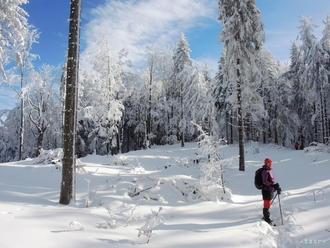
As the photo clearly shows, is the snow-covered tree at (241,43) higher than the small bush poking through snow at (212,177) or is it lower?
higher

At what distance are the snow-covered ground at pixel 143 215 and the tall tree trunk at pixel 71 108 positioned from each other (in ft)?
1.68

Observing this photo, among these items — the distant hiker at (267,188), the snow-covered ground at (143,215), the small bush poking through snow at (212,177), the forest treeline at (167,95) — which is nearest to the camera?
the snow-covered ground at (143,215)

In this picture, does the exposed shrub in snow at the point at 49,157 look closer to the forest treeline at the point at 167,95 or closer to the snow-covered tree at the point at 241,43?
the forest treeline at the point at 167,95

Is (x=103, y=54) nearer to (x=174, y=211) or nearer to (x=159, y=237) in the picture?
(x=174, y=211)

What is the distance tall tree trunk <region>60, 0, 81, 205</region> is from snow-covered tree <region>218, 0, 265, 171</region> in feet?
38.2

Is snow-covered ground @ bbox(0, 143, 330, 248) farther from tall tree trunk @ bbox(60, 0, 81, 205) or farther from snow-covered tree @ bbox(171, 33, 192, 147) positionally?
snow-covered tree @ bbox(171, 33, 192, 147)

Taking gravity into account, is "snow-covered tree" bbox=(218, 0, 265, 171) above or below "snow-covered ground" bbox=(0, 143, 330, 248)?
above

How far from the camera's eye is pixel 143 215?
5.47m

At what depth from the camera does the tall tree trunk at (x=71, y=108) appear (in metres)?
5.54

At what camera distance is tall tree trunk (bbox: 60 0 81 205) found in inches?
218

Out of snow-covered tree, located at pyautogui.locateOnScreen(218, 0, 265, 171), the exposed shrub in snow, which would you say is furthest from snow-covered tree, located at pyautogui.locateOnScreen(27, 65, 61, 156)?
snow-covered tree, located at pyautogui.locateOnScreen(218, 0, 265, 171)

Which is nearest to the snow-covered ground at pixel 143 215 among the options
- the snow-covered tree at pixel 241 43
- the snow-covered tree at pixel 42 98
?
the snow-covered tree at pixel 241 43

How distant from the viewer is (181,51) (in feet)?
95.8

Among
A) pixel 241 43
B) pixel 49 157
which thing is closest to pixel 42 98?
pixel 49 157
